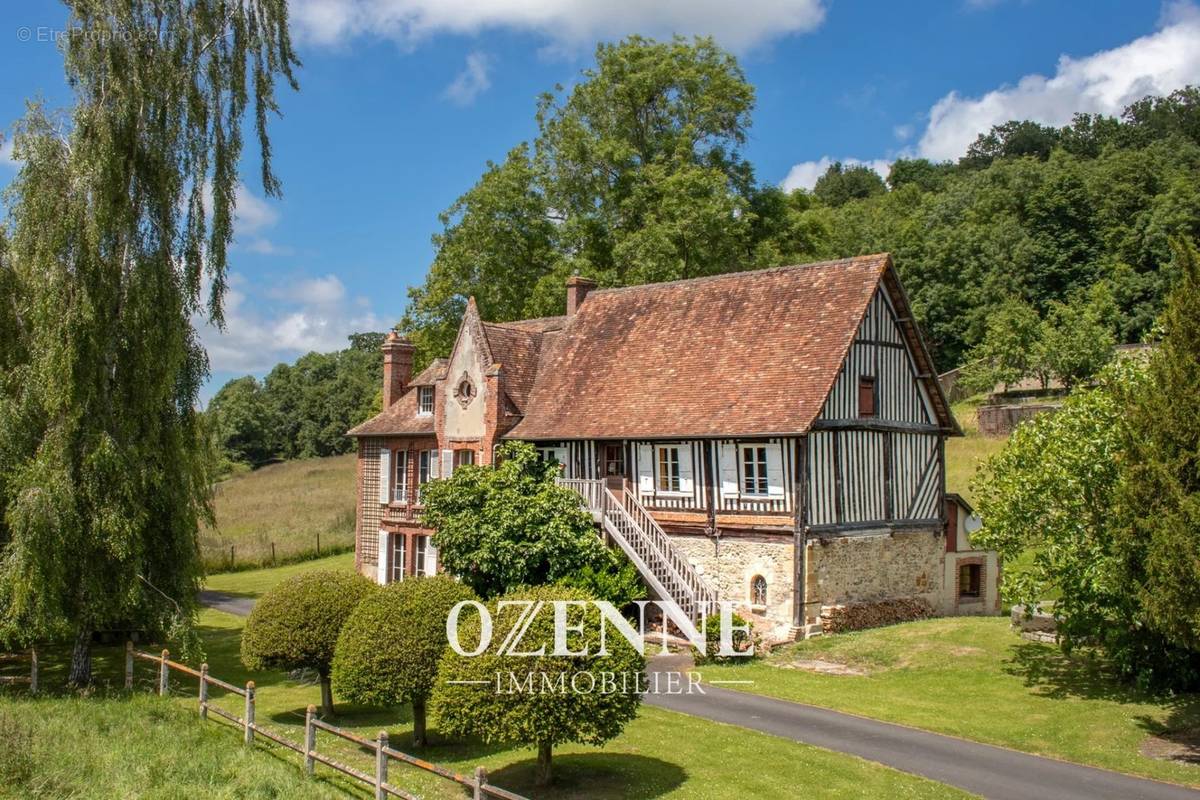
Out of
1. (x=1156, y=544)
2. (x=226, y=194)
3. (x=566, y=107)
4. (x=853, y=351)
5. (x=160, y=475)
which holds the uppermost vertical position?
(x=566, y=107)

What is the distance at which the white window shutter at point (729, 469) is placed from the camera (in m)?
→ 24.0

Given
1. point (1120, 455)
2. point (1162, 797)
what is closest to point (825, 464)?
point (1120, 455)

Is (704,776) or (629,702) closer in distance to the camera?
(629,702)

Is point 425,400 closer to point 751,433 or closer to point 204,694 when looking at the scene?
point 751,433

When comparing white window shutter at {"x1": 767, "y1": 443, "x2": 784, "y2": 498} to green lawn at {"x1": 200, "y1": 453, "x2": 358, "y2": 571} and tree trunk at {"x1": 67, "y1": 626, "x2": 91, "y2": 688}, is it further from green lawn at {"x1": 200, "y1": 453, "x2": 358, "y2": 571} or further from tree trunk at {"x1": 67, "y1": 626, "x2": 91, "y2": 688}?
green lawn at {"x1": 200, "y1": 453, "x2": 358, "y2": 571}

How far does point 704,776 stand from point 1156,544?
7.41 m

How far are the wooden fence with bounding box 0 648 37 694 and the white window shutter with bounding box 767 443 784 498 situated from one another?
15583 mm

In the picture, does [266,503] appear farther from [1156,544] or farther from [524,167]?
[1156,544]

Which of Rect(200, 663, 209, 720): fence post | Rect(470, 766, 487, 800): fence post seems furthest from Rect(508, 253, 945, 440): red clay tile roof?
Rect(470, 766, 487, 800): fence post

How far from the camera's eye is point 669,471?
2548 centimetres

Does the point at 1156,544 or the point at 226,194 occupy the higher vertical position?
the point at 226,194

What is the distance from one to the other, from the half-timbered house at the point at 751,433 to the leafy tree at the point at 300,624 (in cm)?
881

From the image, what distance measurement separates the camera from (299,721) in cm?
1761

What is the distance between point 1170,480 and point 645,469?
1349cm
